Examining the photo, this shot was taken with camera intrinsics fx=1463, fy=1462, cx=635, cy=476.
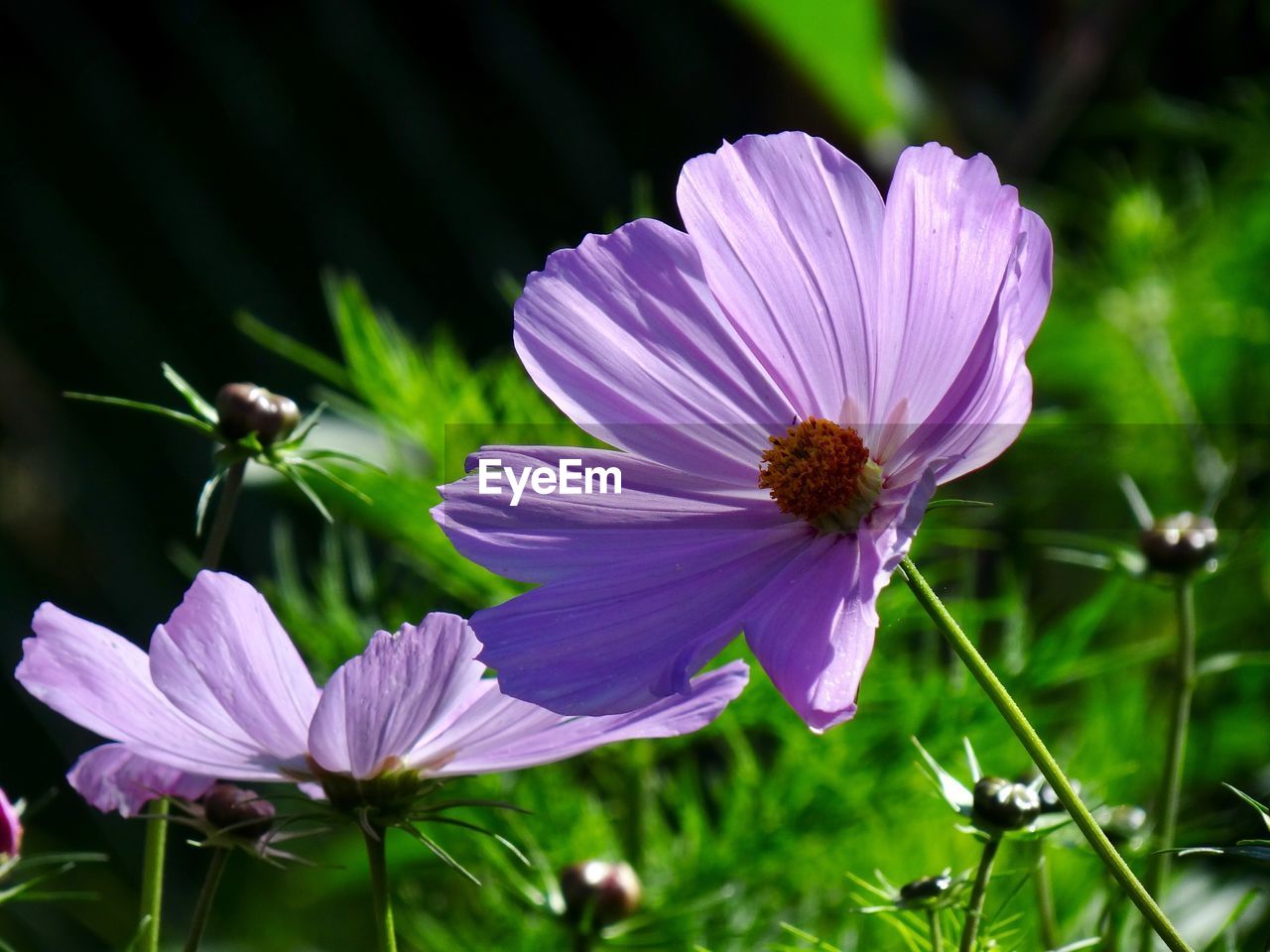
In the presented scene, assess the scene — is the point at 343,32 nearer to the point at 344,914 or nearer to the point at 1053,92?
the point at 1053,92

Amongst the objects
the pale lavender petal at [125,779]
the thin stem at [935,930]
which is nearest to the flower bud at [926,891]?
the thin stem at [935,930]

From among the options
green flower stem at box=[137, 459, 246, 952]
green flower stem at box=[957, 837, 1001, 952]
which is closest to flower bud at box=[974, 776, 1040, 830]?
green flower stem at box=[957, 837, 1001, 952]

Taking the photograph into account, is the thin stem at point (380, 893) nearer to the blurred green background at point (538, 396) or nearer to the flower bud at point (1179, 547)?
the blurred green background at point (538, 396)

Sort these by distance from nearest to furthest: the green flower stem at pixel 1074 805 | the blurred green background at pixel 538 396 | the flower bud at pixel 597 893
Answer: the green flower stem at pixel 1074 805 < the flower bud at pixel 597 893 < the blurred green background at pixel 538 396

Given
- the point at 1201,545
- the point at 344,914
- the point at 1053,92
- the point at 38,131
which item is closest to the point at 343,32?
the point at 38,131

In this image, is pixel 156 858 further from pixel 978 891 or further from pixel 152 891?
pixel 978 891

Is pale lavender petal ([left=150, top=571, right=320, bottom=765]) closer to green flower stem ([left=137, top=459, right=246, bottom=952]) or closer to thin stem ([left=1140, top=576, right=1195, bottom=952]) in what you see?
green flower stem ([left=137, top=459, right=246, bottom=952])

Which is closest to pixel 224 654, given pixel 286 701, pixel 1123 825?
pixel 286 701
